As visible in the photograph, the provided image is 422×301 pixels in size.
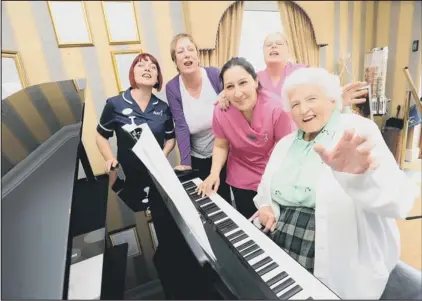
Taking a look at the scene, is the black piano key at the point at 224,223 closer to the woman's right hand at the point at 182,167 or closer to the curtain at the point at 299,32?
the woman's right hand at the point at 182,167

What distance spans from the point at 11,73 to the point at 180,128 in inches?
32.0

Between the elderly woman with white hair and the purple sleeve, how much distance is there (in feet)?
1.75

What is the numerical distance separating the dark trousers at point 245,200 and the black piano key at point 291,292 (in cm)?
56

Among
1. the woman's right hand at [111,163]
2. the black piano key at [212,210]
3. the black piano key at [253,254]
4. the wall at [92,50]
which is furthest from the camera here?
the woman's right hand at [111,163]

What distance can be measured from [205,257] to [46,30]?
1.14m

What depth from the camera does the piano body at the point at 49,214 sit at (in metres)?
0.34

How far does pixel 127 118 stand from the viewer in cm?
107

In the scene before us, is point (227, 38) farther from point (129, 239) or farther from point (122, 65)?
point (129, 239)

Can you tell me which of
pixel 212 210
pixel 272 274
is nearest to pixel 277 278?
pixel 272 274

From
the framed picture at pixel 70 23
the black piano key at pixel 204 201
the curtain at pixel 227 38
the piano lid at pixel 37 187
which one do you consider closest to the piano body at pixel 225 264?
the black piano key at pixel 204 201

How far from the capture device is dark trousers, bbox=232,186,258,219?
1.04 metres

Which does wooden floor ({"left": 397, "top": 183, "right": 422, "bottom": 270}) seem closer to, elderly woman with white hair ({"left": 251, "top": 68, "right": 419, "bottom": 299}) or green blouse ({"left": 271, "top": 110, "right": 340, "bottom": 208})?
elderly woman with white hair ({"left": 251, "top": 68, "right": 419, "bottom": 299})

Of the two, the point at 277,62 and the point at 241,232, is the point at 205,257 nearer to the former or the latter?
the point at 241,232

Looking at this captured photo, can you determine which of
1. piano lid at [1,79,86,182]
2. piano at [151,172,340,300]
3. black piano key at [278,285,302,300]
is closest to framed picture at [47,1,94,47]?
piano lid at [1,79,86,182]
